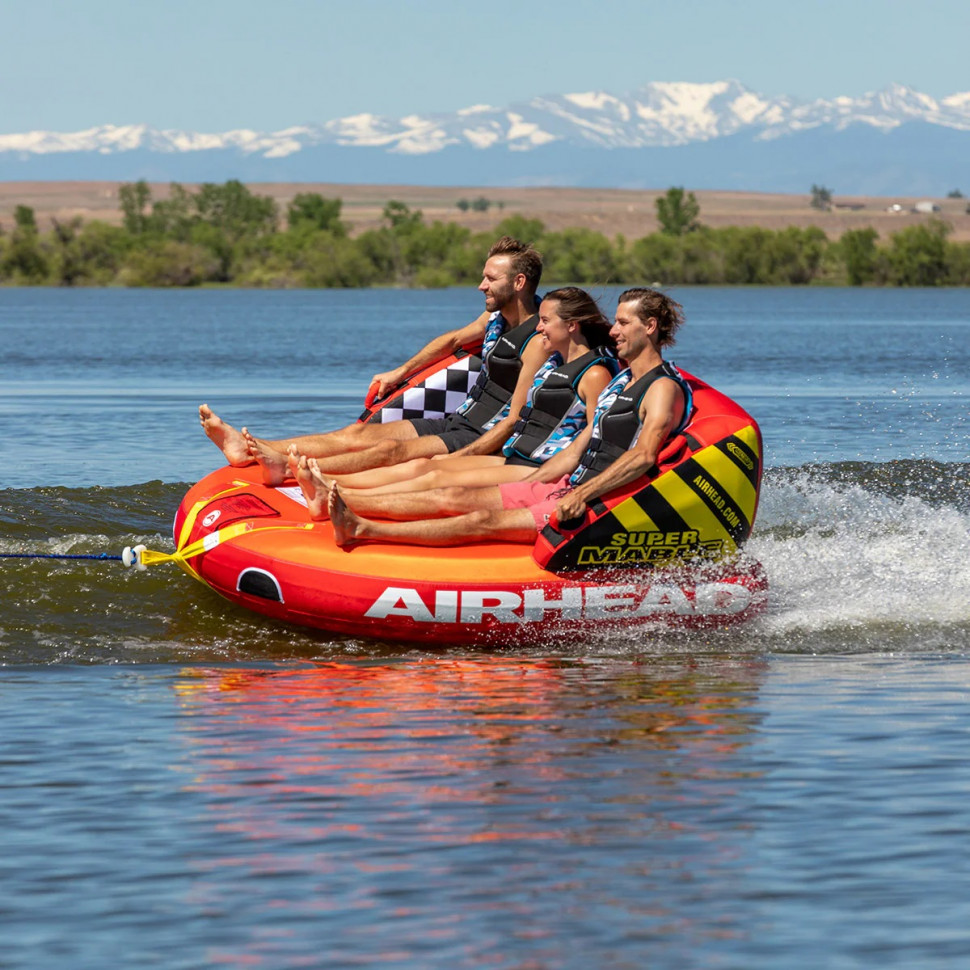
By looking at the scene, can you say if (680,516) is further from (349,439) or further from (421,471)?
(349,439)

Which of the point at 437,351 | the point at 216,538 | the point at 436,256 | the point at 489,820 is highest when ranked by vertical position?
the point at 436,256

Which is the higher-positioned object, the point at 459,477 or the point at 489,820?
the point at 459,477

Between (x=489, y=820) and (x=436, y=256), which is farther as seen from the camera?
(x=436, y=256)

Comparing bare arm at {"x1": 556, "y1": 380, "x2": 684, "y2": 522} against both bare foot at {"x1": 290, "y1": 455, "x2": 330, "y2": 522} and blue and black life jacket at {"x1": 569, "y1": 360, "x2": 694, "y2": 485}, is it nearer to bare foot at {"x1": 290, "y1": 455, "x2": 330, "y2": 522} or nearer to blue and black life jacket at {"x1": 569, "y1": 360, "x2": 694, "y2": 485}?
blue and black life jacket at {"x1": 569, "y1": 360, "x2": 694, "y2": 485}

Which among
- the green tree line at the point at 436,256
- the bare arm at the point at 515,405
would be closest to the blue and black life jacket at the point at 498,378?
the bare arm at the point at 515,405

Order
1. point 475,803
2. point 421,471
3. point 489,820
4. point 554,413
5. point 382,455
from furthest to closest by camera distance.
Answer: point 382,455
point 421,471
point 554,413
point 475,803
point 489,820

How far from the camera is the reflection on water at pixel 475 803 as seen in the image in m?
4.61

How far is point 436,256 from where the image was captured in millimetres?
99875

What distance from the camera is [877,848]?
521cm

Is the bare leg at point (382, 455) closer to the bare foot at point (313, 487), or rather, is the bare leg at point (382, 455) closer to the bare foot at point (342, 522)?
the bare foot at point (313, 487)

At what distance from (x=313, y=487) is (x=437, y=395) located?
7.37ft

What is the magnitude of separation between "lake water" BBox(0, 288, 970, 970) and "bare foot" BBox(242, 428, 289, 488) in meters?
0.75

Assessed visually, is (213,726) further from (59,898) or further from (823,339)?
(823,339)

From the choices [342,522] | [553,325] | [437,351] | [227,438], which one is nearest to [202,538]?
[342,522]
